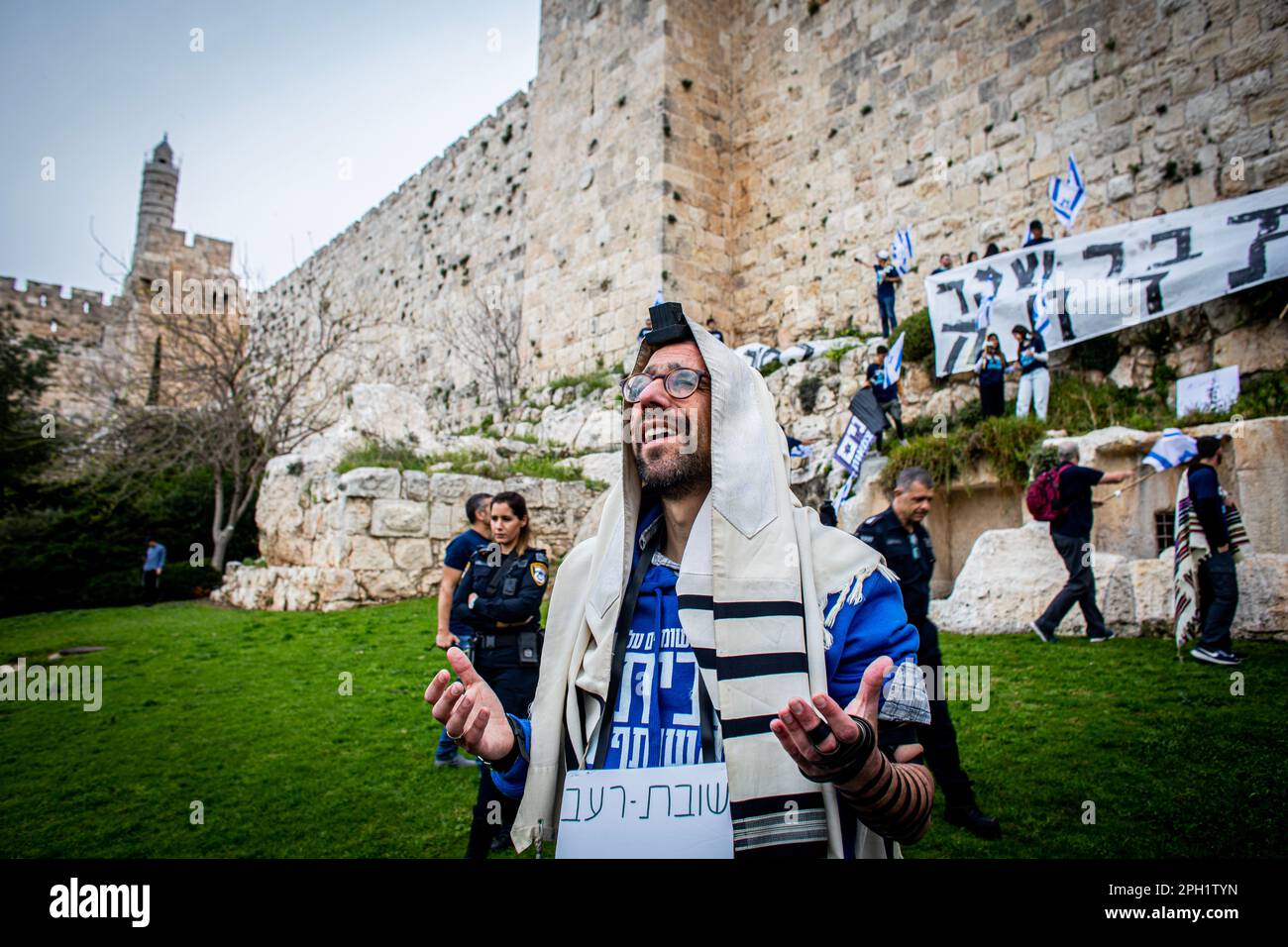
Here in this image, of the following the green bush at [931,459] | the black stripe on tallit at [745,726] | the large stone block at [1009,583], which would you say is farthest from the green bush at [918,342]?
the black stripe on tallit at [745,726]

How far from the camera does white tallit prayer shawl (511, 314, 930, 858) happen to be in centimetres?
144

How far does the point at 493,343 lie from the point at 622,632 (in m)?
15.9

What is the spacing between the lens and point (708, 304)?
14172 millimetres

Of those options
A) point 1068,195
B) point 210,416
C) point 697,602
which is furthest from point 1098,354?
point 210,416

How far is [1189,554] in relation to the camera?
5.26 m

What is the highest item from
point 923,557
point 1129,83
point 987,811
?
point 1129,83

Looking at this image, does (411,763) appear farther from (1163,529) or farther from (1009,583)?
(1163,529)

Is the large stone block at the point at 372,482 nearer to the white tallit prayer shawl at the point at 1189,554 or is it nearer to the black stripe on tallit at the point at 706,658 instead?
the white tallit prayer shawl at the point at 1189,554

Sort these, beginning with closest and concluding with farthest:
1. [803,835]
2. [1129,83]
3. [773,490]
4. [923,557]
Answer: [803,835], [773,490], [923,557], [1129,83]
